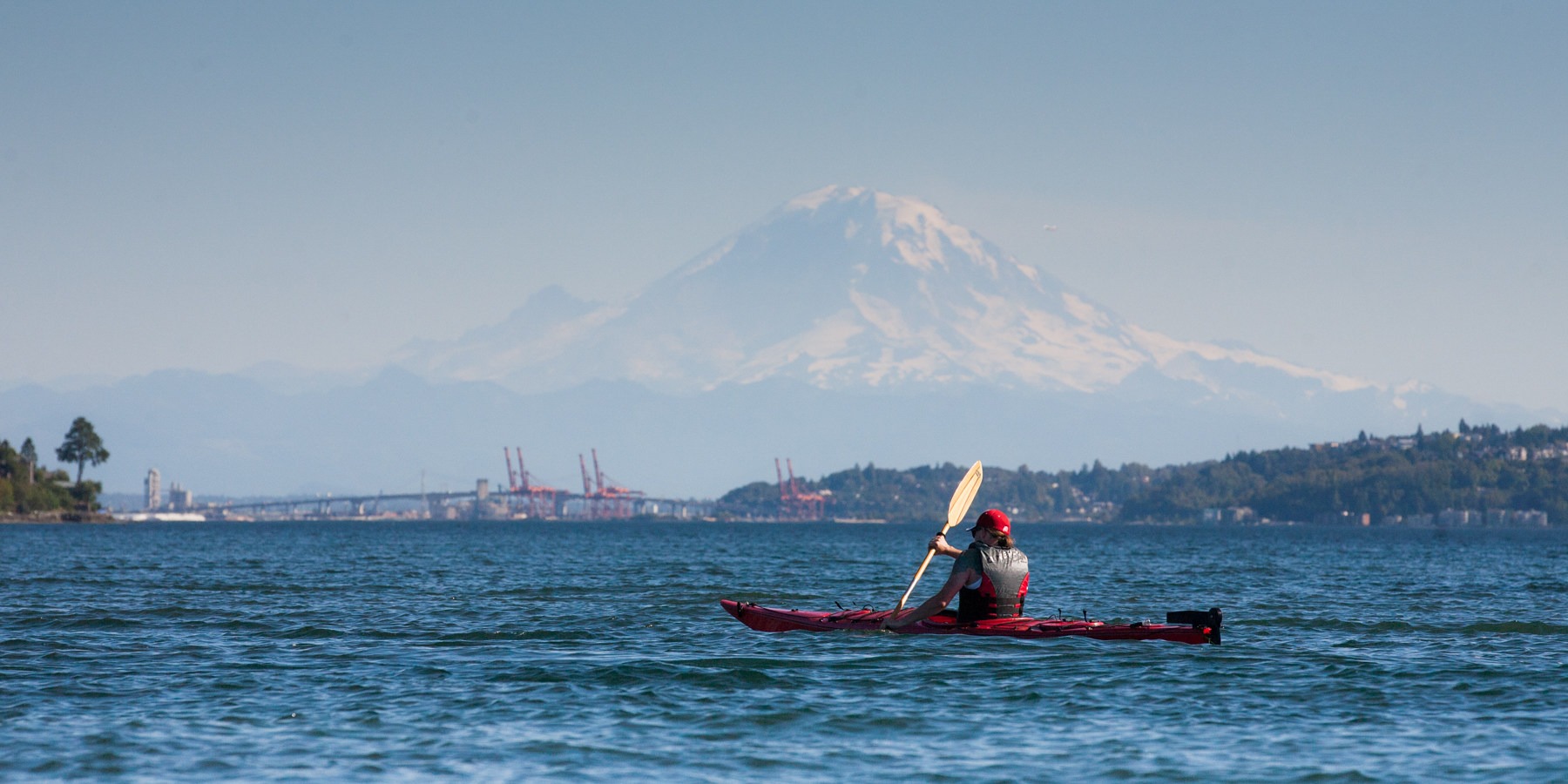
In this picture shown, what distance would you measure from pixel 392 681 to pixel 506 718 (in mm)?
4215

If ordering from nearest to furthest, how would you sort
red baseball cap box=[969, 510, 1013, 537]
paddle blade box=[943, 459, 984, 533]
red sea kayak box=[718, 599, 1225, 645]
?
red baseball cap box=[969, 510, 1013, 537]
red sea kayak box=[718, 599, 1225, 645]
paddle blade box=[943, 459, 984, 533]

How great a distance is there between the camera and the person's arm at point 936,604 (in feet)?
88.7

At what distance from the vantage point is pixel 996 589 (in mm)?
27328

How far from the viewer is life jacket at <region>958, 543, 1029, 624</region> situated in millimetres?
27062

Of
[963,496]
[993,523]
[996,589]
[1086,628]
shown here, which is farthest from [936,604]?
[963,496]

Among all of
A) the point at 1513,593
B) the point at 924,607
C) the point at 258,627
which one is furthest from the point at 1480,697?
the point at 1513,593

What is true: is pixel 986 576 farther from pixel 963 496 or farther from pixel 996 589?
pixel 963 496

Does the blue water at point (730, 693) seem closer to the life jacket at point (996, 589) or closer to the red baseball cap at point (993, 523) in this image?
the life jacket at point (996, 589)

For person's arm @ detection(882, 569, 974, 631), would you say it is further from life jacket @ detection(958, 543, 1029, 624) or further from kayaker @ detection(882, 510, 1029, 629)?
life jacket @ detection(958, 543, 1029, 624)

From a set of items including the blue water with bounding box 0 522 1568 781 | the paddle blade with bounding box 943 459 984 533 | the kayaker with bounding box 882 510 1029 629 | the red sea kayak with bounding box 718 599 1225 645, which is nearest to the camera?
the blue water with bounding box 0 522 1568 781

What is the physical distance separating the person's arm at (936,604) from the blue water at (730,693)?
0.45 m

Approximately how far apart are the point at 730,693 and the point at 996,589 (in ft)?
19.6

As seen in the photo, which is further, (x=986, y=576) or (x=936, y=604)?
(x=936, y=604)

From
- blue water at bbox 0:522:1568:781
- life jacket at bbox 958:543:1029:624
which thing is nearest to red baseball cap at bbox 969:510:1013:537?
life jacket at bbox 958:543:1029:624
